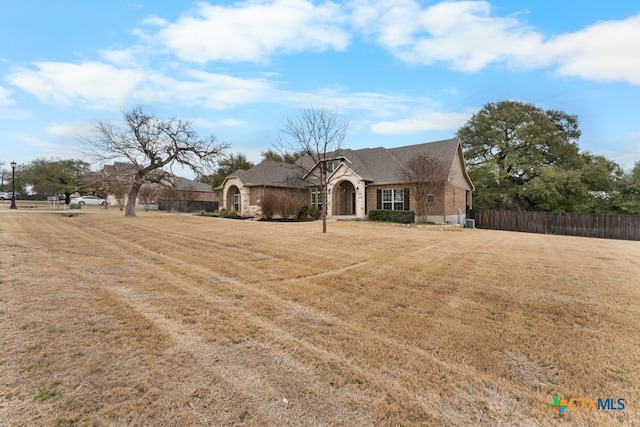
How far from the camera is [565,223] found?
2297cm

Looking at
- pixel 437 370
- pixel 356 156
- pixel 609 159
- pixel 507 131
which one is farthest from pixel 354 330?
pixel 609 159

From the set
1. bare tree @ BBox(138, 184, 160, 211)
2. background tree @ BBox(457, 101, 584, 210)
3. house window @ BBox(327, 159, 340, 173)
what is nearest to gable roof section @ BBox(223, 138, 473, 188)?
house window @ BBox(327, 159, 340, 173)

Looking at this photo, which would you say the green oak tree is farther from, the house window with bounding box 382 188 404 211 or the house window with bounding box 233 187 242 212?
the house window with bounding box 233 187 242 212

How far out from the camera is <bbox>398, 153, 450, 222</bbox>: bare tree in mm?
21656

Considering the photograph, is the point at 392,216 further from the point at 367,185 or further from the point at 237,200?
the point at 237,200

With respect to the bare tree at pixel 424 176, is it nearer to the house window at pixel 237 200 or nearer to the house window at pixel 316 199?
the house window at pixel 316 199

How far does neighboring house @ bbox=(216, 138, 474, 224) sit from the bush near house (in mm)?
1101

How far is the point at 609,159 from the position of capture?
3117cm

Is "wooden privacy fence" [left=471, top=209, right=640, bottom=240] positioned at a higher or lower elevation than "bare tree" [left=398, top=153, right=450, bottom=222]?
lower

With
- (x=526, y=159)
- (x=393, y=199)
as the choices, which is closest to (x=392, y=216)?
(x=393, y=199)

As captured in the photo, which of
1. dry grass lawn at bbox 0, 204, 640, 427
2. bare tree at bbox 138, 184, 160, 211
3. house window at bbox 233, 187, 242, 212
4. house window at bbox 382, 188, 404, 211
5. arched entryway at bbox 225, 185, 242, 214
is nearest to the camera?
dry grass lawn at bbox 0, 204, 640, 427

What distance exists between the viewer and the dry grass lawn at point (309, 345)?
2.53 m

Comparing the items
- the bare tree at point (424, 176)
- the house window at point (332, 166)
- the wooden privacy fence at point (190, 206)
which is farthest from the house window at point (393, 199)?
the wooden privacy fence at point (190, 206)

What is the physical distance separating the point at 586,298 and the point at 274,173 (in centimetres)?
2559
